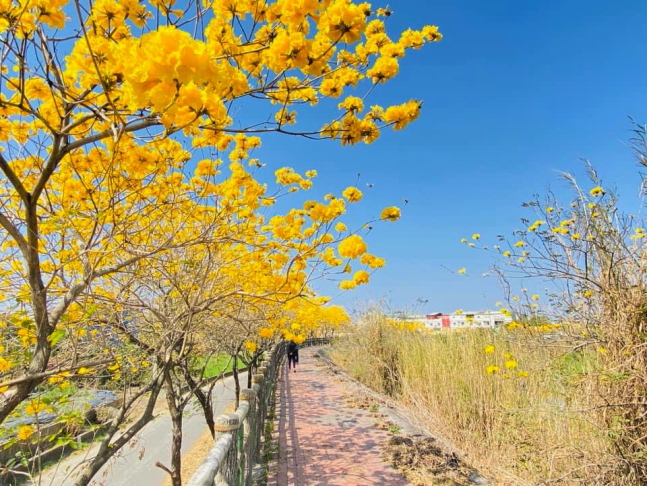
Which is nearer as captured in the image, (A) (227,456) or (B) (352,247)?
(A) (227,456)

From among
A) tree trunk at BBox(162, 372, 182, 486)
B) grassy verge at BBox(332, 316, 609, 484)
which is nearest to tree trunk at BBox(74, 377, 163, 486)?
tree trunk at BBox(162, 372, 182, 486)

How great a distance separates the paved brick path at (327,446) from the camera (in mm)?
4734

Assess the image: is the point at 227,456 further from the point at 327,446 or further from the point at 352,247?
the point at 327,446

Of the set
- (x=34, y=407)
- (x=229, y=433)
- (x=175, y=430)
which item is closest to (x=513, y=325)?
(x=229, y=433)

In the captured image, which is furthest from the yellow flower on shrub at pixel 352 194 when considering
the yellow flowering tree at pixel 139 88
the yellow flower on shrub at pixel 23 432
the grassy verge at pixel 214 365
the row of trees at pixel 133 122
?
the grassy verge at pixel 214 365

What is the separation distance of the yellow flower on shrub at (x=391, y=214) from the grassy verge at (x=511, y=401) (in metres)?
1.86

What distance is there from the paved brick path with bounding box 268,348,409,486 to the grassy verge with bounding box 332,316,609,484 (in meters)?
1.05

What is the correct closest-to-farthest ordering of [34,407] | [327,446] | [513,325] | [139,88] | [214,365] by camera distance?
[139,88] → [34,407] → [513,325] → [327,446] → [214,365]

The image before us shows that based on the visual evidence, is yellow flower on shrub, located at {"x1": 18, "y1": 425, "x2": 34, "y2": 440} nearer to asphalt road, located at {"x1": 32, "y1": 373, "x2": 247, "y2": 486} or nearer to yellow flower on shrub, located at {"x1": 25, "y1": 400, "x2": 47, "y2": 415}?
yellow flower on shrub, located at {"x1": 25, "y1": 400, "x2": 47, "y2": 415}

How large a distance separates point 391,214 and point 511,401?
3.43m

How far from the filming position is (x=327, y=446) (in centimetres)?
616

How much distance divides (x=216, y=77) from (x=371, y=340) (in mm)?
10148

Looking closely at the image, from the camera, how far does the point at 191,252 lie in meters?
3.81

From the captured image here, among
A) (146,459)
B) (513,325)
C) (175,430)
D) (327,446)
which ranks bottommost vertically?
(146,459)
